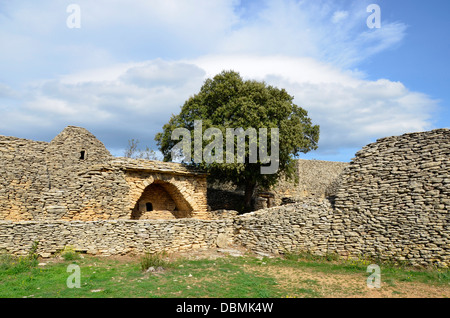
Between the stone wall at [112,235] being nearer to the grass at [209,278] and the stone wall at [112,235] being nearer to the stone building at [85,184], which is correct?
the grass at [209,278]

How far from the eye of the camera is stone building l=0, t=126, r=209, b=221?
629 inches

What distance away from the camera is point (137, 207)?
19.5m

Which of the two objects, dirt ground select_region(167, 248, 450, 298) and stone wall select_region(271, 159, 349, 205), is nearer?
dirt ground select_region(167, 248, 450, 298)

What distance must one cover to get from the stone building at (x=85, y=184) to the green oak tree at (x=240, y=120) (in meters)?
2.39

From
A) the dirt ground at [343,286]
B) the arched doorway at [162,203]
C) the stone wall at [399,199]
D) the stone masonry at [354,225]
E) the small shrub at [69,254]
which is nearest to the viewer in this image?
the dirt ground at [343,286]

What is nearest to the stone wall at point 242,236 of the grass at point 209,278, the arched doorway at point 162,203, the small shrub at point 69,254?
the small shrub at point 69,254

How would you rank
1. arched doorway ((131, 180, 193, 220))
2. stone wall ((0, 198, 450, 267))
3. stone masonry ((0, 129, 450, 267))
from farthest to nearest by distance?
1. arched doorway ((131, 180, 193, 220))
2. stone wall ((0, 198, 450, 267))
3. stone masonry ((0, 129, 450, 267))

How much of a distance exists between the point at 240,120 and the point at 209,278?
11801 millimetres

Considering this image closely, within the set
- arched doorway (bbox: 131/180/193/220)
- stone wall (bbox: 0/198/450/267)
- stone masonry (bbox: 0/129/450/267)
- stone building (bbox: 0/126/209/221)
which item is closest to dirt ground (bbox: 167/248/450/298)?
stone wall (bbox: 0/198/450/267)

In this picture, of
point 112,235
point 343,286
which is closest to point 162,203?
point 112,235

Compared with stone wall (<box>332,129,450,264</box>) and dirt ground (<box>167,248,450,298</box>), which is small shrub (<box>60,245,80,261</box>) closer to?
dirt ground (<box>167,248,450,298</box>)

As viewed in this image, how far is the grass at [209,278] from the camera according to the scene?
29.1ft
